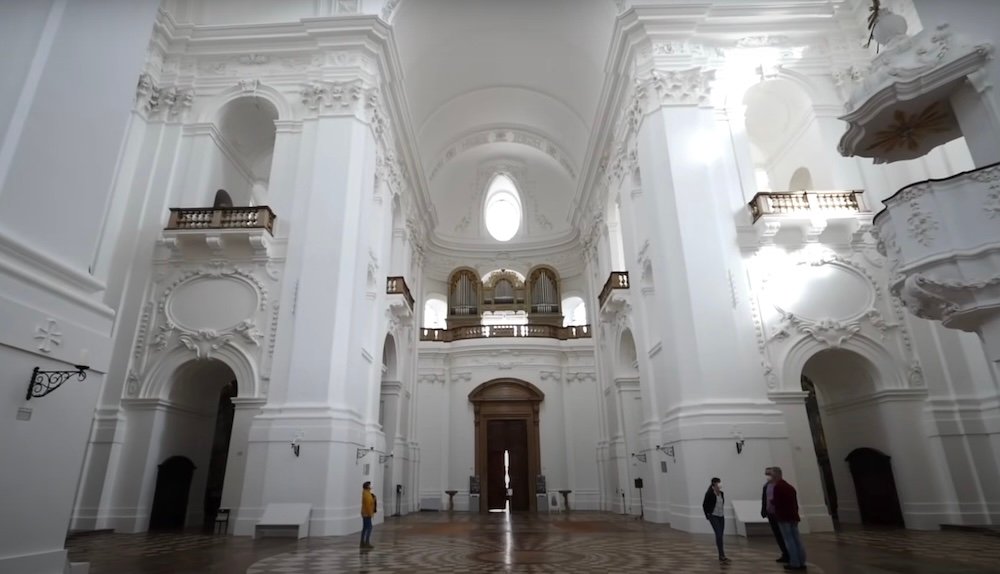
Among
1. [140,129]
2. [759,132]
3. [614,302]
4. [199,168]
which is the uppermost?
[759,132]

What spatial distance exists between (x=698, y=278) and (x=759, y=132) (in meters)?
6.60

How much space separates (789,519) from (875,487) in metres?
6.99

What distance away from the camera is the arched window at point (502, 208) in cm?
2620

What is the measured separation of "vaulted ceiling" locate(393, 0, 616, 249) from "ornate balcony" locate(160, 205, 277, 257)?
735 cm

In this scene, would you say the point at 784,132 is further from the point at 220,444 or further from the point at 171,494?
the point at 220,444

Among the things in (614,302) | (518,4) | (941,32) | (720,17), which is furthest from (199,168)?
(941,32)

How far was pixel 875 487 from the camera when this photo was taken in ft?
37.5

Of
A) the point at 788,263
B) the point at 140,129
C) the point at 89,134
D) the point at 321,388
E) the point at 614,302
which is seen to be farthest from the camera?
the point at 614,302

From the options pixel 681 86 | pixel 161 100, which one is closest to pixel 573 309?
pixel 681 86

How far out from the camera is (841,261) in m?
12.0

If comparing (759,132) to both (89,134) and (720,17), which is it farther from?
(89,134)

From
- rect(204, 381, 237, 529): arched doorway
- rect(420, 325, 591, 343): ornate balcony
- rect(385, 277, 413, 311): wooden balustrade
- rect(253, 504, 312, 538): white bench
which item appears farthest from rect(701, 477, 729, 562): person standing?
rect(420, 325, 591, 343): ornate balcony

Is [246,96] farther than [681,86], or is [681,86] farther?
[246,96]

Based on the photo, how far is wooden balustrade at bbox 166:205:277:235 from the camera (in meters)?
12.0
